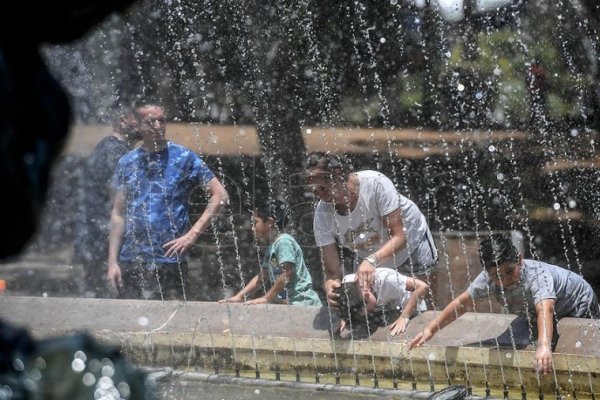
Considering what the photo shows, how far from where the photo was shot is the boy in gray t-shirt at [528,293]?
5148 mm

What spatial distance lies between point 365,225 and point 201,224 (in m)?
1.15

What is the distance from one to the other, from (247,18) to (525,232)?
9.30ft

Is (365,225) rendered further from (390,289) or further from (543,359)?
(543,359)

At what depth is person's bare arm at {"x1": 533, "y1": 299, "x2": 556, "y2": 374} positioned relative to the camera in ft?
16.4

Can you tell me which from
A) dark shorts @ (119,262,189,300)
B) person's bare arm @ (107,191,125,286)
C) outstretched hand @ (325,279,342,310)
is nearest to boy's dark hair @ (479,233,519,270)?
outstretched hand @ (325,279,342,310)

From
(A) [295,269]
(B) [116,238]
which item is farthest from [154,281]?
(A) [295,269]

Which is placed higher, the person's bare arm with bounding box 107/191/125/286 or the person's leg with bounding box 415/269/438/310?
the person's bare arm with bounding box 107/191/125/286

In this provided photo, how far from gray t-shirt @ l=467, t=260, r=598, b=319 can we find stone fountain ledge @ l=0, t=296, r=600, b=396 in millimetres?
102

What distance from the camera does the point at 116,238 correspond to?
22.0 ft

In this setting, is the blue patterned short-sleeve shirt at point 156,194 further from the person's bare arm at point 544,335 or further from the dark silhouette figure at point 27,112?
the dark silhouette figure at point 27,112

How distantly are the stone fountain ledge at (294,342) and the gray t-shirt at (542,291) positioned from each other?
0.10 metres

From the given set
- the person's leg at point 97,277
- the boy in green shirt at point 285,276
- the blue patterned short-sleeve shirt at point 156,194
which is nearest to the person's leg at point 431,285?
the boy in green shirt at point 285,276

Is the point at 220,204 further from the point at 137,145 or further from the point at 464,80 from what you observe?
the point at 464,80

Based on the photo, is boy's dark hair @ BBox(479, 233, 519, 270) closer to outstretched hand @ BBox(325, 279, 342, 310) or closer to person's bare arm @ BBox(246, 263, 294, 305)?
outstretched hand @ BBox(325, 279, 342, 310)
